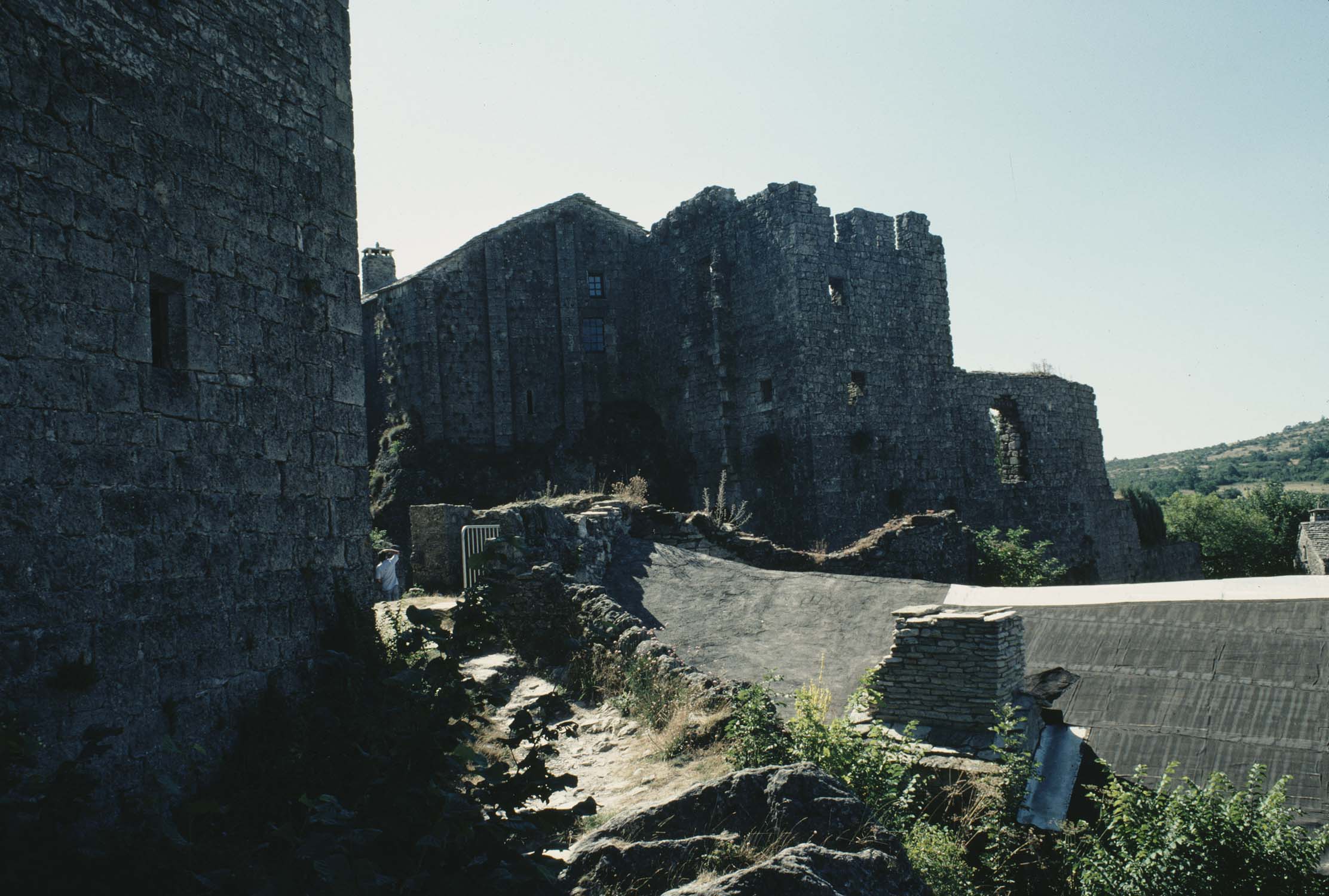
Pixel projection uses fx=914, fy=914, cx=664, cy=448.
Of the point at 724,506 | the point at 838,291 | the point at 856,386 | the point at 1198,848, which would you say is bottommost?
the point at 1198,848

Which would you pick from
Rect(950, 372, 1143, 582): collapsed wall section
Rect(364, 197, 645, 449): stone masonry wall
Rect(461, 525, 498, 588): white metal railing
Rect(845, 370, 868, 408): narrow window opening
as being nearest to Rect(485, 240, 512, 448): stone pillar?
Rect(364, 197, 645, 449): stone masonry wall

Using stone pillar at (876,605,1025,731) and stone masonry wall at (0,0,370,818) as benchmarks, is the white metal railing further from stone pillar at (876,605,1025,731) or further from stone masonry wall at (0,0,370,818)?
stone pillar at (876,605,1025,731)

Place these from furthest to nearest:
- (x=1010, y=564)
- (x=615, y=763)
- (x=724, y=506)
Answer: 1. (x=724, y=506)
2. (x=1010, y=564)
3. (x=615, y=763)

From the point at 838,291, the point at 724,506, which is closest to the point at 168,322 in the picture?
the point at 724,506

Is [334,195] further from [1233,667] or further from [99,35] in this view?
[1233,667]

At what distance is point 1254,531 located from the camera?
4741 cm

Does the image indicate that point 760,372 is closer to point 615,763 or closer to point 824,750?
point 615,763

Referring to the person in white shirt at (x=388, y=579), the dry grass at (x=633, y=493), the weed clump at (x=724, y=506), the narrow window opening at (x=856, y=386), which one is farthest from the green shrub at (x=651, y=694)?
the narrow window opening at (x=856, y=386)

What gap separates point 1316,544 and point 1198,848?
38.4 meters

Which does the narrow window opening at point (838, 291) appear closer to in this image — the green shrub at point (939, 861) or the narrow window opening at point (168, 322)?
the green shrub at point (939, 861)

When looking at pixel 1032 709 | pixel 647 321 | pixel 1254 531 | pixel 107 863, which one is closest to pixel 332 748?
pixel 107 863

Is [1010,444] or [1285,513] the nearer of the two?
[1010,444]

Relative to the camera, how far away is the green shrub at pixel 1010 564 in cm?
1939

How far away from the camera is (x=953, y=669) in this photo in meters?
8.77
